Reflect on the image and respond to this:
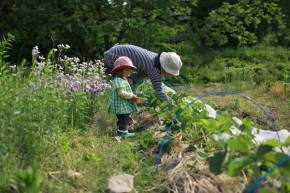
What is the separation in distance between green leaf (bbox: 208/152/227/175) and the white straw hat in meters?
2.05

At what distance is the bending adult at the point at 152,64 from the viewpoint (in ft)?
14.3

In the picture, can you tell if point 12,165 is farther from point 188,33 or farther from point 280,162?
point 188,33

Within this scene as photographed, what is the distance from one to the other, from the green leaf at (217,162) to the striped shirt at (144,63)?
196cm

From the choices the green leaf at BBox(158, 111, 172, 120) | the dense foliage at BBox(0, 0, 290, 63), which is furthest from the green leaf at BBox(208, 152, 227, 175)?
the dense foliage at BBox(0, 0, 290, 63)

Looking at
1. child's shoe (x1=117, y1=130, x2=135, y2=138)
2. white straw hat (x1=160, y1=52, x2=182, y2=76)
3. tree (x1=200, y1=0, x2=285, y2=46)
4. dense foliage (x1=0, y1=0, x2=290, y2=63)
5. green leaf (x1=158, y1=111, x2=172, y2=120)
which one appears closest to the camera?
green leaf (x1=158, y1=111, x2=172, y2=120)

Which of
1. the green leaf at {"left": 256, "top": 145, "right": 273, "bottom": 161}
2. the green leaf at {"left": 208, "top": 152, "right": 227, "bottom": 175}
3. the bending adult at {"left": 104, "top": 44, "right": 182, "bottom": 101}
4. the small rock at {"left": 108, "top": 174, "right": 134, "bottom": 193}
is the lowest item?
the small rock at {"left": 108, "top": 174, "right": 134, "bottom": 193}

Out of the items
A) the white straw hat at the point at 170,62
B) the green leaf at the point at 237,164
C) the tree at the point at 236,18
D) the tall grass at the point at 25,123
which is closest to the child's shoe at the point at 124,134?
the white straw hat at the point at 170,62

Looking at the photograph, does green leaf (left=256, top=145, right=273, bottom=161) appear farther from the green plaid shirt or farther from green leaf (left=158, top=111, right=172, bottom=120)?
the green plaid shirt

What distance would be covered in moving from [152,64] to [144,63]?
0.09m

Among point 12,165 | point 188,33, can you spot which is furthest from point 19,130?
point 188,33

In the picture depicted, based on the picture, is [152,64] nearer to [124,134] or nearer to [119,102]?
[119,102]

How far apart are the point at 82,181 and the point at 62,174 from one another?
14 centimetres

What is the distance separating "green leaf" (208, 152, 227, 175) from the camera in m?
2.34

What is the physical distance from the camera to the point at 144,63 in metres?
4.59
